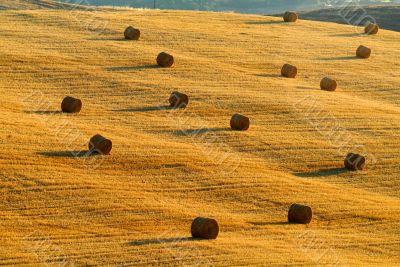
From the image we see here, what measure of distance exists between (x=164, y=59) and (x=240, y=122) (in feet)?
30.7

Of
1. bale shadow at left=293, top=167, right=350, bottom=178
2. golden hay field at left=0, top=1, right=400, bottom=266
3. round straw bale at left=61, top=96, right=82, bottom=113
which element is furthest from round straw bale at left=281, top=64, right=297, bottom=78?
round straw bale at left=61, top=96, right=82, bottom=113

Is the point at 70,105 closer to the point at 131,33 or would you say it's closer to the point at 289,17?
the point at 131,33

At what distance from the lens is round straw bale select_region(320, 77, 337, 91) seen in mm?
49594

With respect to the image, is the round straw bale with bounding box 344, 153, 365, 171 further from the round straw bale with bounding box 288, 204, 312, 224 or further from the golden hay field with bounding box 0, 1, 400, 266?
the round straw bale with bounding box 288, 204, 312, 224

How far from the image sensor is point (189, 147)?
38094 mm

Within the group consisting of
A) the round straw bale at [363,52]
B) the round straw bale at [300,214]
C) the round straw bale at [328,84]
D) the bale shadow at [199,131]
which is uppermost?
the round straw bale at [363,52]

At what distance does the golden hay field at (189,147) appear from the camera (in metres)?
29.3

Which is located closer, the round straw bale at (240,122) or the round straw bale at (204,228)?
the round straw bale at (204,228)

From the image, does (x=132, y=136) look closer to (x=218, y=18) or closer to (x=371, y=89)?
(x=371, y=89)

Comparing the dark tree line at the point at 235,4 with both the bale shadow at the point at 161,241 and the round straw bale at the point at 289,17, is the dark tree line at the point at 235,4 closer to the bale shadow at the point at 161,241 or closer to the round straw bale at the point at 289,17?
the round straw bale at the point at 289,17

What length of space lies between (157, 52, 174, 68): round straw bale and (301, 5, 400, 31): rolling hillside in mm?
38288

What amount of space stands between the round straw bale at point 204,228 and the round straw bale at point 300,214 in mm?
3875

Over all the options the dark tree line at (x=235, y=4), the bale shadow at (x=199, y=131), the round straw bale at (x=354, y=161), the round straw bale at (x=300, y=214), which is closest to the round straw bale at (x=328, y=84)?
the bale shadow at (x=199, y=131)

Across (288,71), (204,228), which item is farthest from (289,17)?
(204,228)
